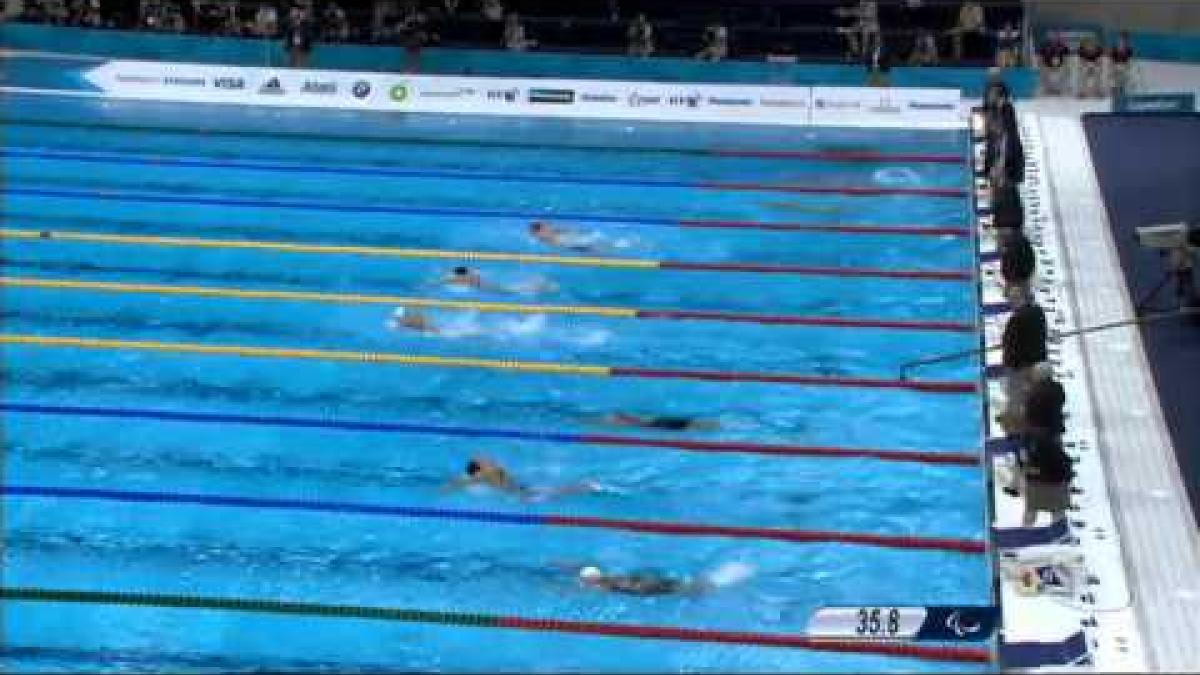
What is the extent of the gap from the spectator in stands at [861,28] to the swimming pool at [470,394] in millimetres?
2689

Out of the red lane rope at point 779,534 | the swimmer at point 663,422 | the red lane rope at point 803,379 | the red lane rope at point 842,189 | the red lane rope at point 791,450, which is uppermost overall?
the red lane rope at point 842,189

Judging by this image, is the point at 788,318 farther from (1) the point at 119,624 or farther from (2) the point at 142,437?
(1) the point at 119,624

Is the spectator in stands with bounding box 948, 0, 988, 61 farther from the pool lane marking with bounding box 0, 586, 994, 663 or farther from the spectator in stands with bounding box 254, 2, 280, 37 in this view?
the pool lane marking with bounding box 0, 586, 994, 663

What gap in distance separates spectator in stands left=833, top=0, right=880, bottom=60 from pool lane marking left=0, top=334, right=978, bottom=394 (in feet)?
28.1

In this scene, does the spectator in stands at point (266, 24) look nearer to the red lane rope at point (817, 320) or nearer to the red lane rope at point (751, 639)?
the red lane rope at point (817, 320)

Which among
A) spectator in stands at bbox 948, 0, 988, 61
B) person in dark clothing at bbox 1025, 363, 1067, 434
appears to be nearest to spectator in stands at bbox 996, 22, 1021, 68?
A: spectator in stands at bbox 948, 0, 988, 61

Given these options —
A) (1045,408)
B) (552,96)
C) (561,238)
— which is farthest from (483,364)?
(552,96)

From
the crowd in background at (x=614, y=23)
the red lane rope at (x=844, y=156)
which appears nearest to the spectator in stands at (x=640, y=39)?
the crowd in background at (x=614, y=23)

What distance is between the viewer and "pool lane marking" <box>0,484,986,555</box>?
8.53 meters

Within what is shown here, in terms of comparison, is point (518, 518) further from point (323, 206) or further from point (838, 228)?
point (323, 206)

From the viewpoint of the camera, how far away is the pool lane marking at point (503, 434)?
9484 millimetres

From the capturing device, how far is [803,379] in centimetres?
1055

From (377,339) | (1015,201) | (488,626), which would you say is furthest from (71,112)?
(488,626)

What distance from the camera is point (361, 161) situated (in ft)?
51.1
